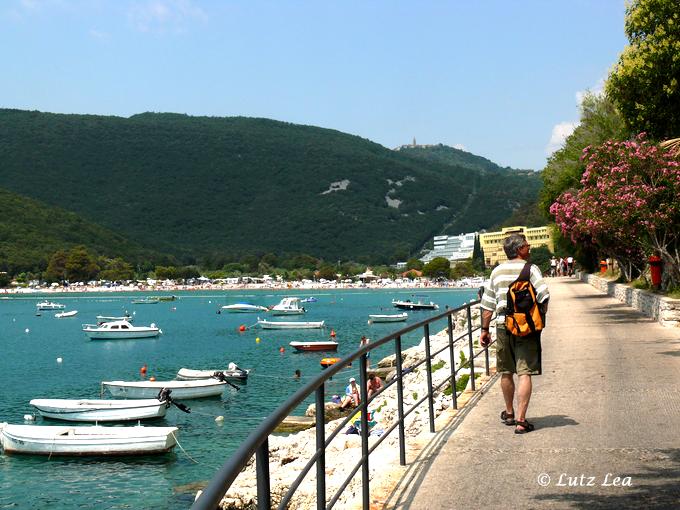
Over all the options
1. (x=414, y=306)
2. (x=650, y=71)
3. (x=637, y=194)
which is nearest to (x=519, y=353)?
(x=650, y=71)

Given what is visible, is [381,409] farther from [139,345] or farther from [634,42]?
[139,345]

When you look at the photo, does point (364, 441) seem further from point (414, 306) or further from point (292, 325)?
point (414, 306)

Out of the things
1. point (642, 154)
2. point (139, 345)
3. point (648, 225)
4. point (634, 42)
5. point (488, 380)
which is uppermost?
point (634, 42)

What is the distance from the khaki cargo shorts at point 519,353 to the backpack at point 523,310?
13 centimetres

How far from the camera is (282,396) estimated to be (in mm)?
36906

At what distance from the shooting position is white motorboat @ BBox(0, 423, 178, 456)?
24438 millimetres

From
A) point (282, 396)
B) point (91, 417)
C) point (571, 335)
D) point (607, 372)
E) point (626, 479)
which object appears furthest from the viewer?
point (282, 396)

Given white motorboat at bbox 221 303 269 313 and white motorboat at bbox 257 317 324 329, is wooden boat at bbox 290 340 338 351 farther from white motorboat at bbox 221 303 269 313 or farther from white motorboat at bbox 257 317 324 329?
white motorboat at bbox 221 303 269 313

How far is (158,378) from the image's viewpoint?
4847 centimetres

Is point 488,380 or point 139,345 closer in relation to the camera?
point 488,380

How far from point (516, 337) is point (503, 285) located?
1.67 ft

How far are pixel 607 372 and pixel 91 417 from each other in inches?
910

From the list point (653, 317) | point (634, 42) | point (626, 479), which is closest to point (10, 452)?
point (653, 317)

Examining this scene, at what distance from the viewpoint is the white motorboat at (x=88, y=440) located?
80.2ft
